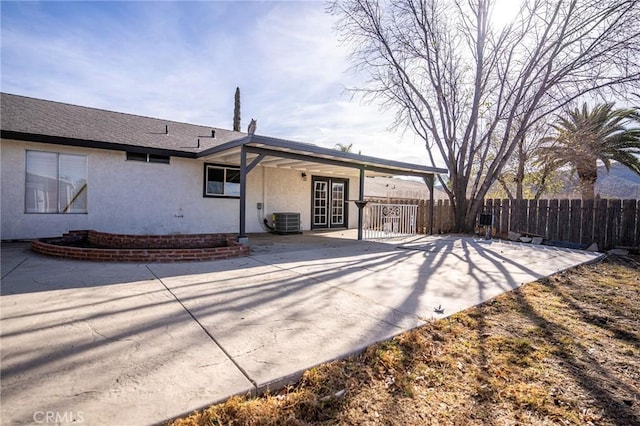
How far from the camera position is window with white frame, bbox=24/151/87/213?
23.4ft

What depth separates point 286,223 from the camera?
410 inches

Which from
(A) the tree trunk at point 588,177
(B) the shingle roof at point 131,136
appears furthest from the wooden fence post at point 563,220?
(A) the tree trunk at point 588,177

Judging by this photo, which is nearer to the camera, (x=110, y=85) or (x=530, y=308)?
(x=530, y=308)

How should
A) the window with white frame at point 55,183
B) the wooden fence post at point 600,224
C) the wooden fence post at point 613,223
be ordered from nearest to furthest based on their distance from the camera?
the window with white frame at point 55,183 < the wooden fence post at point 613,223 < the wooden fence post at point 600,224

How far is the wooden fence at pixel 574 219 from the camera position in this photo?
8195 millimetres

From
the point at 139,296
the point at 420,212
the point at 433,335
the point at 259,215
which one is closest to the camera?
the point at 433,335

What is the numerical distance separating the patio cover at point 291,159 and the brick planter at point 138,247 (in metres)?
0.87

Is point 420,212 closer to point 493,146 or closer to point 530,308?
point 493,146

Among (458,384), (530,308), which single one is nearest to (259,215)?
(530,308)

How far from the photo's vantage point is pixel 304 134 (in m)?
19.4

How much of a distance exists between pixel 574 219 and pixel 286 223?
869 centimetres

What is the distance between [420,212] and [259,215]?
267 inches

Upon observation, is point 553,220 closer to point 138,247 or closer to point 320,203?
point 320,203

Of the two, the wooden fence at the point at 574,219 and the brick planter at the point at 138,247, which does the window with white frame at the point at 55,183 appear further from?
the wooden fence at the point at 574,219
